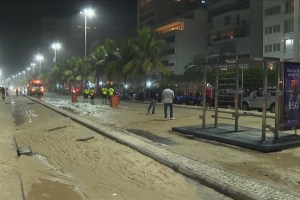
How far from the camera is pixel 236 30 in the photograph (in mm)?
76625

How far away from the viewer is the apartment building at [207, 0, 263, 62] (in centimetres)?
7269

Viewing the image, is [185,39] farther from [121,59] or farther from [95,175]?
[95,175]

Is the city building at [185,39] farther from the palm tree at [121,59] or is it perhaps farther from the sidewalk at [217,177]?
the sidewalk at [217,177]

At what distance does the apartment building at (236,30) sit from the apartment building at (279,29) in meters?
5.89

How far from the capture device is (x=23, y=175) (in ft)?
26.1

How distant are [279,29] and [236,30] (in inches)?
579

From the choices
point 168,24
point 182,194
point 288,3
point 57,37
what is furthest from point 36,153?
point 57,37

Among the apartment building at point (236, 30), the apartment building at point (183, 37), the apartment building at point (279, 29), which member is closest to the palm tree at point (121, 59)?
the apartment building at point (279, 29)

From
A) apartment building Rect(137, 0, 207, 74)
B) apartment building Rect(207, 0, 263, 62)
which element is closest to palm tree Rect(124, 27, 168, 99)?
apartment building Rect(207, 0, 263, 62)

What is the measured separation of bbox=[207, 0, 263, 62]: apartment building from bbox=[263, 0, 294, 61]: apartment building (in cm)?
589

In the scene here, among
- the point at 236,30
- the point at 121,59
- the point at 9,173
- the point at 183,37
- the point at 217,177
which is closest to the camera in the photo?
the point at 217,177

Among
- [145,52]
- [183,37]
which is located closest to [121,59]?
[145,52]

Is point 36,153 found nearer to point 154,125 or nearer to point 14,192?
point 14,192

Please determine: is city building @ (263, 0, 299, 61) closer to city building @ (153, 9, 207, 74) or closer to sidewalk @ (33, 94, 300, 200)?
city building @ (153, 9, 207, 74)
